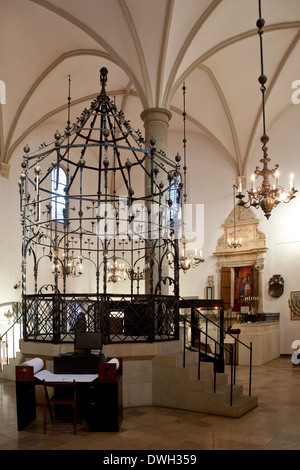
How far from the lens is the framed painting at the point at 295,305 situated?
15.6 meters

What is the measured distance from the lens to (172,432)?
5.71 metres

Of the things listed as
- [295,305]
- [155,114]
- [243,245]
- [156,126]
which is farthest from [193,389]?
[243,245]

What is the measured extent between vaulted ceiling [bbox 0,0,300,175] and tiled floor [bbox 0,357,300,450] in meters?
7.59

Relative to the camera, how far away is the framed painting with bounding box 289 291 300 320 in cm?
1561

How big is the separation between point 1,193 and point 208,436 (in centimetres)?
1258

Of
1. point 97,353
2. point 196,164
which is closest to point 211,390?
point 97,353

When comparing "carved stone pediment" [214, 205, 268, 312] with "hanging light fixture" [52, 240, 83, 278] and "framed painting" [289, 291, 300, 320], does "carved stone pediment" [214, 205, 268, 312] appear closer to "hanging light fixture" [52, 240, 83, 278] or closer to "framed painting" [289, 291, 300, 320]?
"framed painting" [289, 291, 300, 320]

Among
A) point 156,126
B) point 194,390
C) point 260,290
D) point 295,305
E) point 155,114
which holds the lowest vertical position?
Result: point 194,390

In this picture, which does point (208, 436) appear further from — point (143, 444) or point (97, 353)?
point (97, 353)

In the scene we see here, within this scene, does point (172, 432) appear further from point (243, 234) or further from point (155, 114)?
point (243, 234)

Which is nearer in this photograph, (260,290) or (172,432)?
(172,432)

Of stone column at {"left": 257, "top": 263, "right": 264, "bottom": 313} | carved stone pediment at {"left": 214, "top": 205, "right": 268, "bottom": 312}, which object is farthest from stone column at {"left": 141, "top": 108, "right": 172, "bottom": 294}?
carved stone pediment at {"left": 214, "top": 205, "right": 268, "bottom": 312}

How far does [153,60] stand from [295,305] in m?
9.79

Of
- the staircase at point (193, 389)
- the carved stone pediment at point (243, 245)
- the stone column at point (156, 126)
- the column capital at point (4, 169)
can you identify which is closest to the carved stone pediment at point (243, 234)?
the carved stone pediment at point (243, 245)
